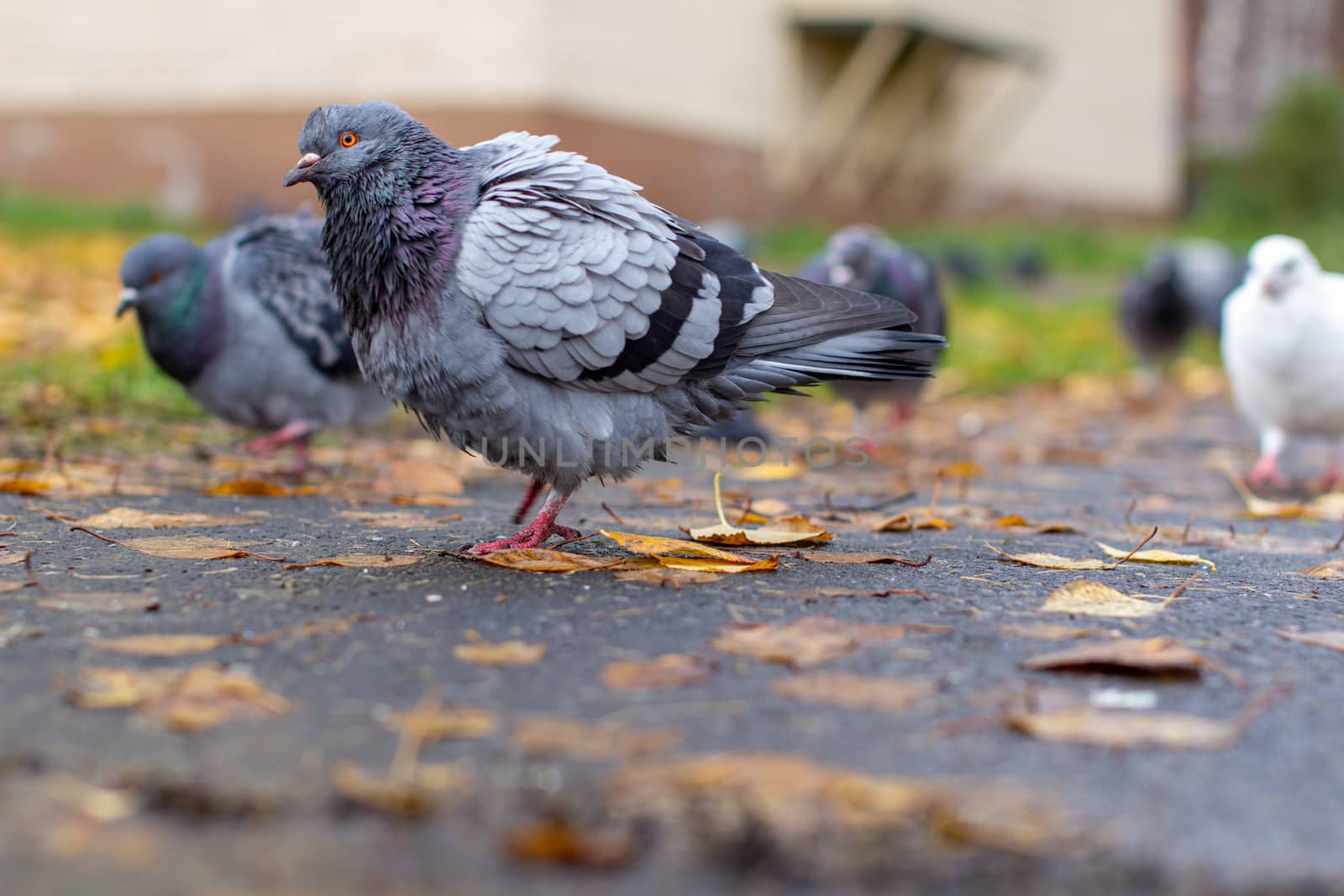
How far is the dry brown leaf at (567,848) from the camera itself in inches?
54.5

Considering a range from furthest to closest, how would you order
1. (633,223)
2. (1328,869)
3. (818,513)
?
(818,513) < (633,223) < (1328,869)

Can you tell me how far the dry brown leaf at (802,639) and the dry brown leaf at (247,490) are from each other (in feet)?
7.07

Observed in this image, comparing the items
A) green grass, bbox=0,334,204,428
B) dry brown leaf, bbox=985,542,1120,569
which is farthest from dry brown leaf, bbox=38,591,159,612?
green grass, bbox=0,334,204,428

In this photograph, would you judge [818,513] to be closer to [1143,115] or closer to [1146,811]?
[1146,811]

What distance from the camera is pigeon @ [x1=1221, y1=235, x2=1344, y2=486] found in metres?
5.15

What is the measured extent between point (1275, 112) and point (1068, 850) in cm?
2275

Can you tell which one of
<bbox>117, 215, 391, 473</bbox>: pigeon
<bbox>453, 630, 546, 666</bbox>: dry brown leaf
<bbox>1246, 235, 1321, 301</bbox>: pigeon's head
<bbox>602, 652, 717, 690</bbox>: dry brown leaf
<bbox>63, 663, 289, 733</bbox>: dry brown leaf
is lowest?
<bbox>63, 663, 289, 733</bbox>: dry brown leaf

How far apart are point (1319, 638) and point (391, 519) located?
225cm

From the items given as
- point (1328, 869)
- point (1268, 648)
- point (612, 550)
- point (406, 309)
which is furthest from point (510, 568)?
point (1328, 869)

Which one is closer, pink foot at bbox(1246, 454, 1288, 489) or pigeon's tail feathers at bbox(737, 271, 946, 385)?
pigeon's tail feathers at bbox(737, 271, 946, 385)

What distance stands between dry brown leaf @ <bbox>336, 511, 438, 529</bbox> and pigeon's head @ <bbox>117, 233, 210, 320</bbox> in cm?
133

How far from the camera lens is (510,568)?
9.02 feet

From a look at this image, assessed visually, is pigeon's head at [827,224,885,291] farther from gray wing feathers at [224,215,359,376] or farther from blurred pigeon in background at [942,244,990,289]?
blurred pigeon in background at [942,244,990,289]

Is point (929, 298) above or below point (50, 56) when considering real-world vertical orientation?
below
